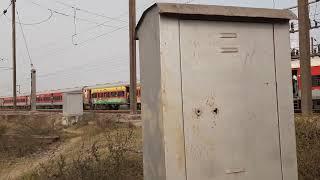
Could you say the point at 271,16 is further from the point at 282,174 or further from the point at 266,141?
the point at 282,174

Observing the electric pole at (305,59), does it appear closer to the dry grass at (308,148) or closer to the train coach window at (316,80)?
the dry grass at (308,148)

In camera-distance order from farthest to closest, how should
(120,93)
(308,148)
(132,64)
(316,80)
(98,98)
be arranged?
(98,98) → (120,93) → (316,80) → (132,64) → (308,148)

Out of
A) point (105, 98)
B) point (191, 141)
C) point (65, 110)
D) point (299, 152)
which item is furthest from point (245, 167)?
point (105, 98)

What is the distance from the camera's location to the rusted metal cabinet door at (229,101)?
3.30 meters

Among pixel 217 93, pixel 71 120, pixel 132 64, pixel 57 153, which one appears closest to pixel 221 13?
pixel 217 93

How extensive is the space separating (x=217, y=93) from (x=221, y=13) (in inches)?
23.5

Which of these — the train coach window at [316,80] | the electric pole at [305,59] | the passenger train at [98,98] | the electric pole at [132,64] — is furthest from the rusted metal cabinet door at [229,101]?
the passenger train at [98,98]

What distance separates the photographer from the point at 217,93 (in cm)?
334

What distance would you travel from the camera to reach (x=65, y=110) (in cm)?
2277

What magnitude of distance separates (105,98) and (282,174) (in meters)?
48.3

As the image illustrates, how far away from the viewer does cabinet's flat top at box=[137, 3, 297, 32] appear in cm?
323

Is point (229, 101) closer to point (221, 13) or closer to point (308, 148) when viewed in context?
point (221, 13)

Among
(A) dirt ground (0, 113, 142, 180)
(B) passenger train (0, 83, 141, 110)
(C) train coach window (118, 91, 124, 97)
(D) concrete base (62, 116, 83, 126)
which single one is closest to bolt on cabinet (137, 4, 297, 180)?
(A) dirt ground (0, 113, 142, 180)

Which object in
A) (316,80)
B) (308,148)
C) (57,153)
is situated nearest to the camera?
(308,148)
